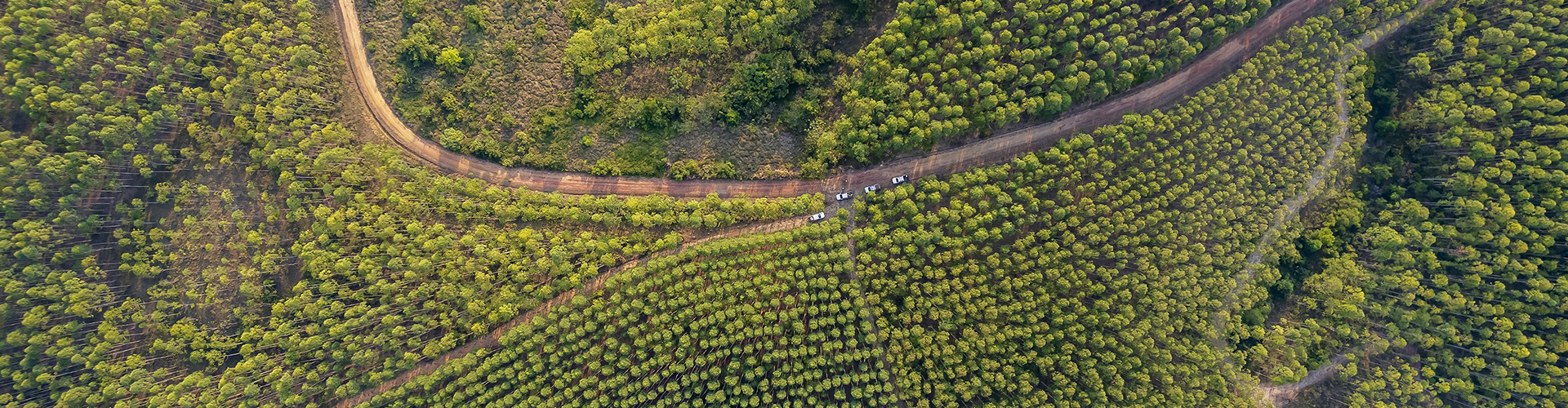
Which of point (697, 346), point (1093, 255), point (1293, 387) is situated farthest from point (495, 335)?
A: point (1293, 387)

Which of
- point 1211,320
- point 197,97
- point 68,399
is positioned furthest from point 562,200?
point 1211,320

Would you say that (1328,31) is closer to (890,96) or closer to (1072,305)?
(1072,305)

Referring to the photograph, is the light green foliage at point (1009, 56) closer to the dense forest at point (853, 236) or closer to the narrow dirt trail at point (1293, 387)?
the dense forest at point (853, 236)

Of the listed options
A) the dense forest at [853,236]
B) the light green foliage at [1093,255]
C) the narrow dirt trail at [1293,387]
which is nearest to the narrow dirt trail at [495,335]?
the dense forest at [853,236]

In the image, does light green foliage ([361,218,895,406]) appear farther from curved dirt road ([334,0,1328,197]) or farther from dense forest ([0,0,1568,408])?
curved dirt road ([334,0,1328,197])

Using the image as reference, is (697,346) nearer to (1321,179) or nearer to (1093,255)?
(1093,255)

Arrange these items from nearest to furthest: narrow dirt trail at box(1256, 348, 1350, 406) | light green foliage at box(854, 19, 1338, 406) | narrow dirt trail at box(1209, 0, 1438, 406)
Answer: light green foliage at box(854, 19, 1338, 406)
narrow dirt trail at box(1209, 0, 1438, 406)
narrow dirt trail at box(1256, 348, 1350, 406)

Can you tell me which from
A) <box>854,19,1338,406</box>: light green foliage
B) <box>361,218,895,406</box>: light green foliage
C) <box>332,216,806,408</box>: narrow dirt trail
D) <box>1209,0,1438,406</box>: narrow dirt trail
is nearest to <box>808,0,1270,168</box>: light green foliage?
<box>854,19,1338,406</box>: light green foliage
